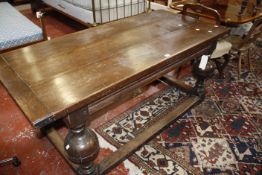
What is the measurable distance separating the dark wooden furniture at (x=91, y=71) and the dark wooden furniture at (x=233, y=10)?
0.64 metres

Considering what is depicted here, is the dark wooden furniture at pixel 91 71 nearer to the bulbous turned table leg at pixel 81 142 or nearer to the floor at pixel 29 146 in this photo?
the bulbous turned table leg at pixel 81 142

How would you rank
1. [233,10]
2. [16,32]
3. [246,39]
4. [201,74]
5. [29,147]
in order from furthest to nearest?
1. [233,10]
2. [246,39]
3. [16,32]
4. [201,74]
5. [29,147]

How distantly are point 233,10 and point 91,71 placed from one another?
2261 millimetres

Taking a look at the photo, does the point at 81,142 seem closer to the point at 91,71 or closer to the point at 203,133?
the point at 91,71

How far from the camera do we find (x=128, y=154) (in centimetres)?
163

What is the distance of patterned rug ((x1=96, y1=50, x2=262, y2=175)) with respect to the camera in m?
1.68

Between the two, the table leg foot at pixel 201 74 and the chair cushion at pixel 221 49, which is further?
the chair cushion at pixel 221 49

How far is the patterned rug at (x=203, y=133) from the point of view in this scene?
1677mm

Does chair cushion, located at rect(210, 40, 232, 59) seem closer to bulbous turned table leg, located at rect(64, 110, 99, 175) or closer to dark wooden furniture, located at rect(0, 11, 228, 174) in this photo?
dark wooden furniture, located at rect(0, 11, 228, 174)

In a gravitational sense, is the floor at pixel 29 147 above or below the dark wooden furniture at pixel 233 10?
below

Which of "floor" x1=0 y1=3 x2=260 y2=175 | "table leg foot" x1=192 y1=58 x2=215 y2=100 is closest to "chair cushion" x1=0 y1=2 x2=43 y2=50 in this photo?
"floor" x1=0 y1=3 x2=260 y2=175

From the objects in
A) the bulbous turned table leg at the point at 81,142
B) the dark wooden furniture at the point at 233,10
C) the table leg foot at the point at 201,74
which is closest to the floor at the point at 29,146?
the bulbous turned table leg at the point at 81,142

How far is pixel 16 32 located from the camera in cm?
236

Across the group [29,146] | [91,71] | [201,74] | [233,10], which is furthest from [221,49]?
[29,146]
